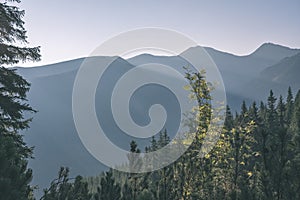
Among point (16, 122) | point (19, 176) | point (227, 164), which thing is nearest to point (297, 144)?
point (227, 164)

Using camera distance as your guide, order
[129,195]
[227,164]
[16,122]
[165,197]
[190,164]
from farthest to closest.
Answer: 1. [16,122]
2. [227,164]
3. [190,164]
4. [165,197]
5. [129,195]

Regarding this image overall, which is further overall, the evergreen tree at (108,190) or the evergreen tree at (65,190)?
the evergreen tree at (108,190)

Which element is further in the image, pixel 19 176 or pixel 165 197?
pixel 165 197

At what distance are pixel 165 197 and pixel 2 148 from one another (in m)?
4.03

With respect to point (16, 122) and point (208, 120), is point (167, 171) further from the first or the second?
point (16, 122)

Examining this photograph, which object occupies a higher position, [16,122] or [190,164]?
[16,122]

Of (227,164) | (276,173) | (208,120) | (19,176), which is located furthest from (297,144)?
(19,176)

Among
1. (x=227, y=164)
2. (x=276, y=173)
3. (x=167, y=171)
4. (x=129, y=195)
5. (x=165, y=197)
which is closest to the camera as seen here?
(x=276, y=173)

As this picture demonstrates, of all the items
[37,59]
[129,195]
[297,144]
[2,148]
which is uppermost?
[37,59]

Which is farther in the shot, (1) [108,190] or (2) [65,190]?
(1) [108,190]

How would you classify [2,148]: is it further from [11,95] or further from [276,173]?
[11,95]

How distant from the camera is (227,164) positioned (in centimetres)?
1034

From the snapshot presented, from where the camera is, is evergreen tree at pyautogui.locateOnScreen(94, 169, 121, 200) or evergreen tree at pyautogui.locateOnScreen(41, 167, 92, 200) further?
evergreen tree at pyautogui.locateOnScreen(94, 169, 121, 200)

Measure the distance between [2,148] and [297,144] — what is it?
5760mm
